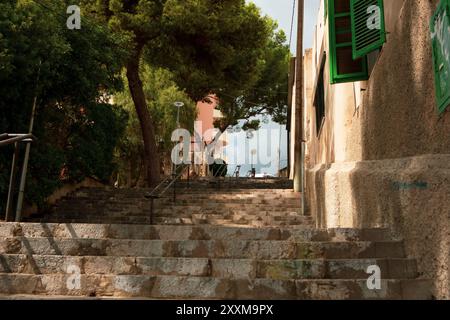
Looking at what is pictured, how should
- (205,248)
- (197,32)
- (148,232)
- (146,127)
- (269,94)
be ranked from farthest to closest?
(269,94), (146,127), (197,32), (148,232), (205,248)

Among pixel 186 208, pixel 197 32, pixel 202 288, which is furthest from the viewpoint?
pixel 197 32

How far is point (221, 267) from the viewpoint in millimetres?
3697

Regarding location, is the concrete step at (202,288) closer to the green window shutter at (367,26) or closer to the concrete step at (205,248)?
the concrete step at (205,248)

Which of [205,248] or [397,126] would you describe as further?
[397,126]

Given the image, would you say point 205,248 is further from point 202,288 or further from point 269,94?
point 269,94

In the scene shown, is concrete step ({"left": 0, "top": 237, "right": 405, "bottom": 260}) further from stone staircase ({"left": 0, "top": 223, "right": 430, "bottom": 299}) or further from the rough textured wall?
the rough textured wall

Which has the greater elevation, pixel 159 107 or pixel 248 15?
pixel 248 15

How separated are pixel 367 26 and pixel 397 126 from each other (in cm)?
144

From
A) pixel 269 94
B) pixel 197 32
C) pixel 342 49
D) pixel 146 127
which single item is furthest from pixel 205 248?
pixel 269 94

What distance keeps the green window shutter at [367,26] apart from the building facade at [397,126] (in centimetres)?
1
